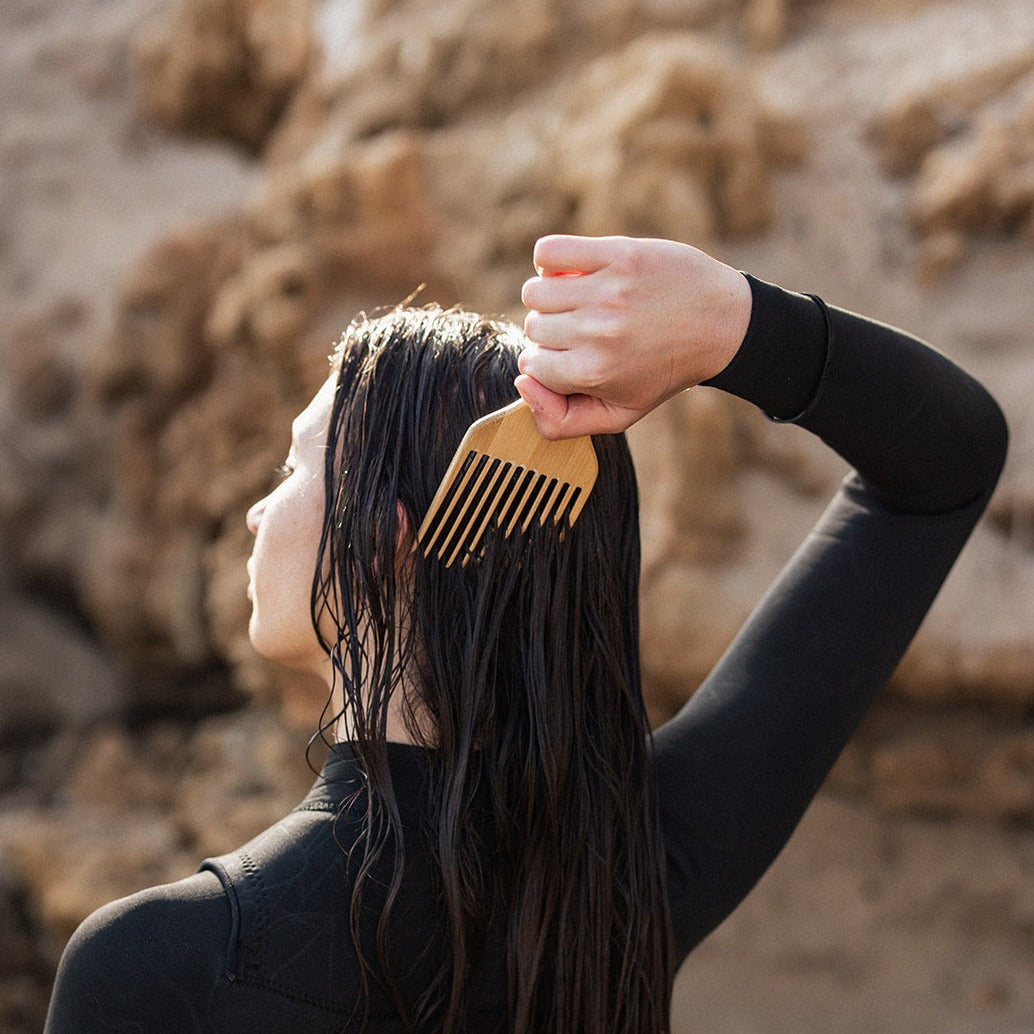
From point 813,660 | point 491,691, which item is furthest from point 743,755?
point 491,691

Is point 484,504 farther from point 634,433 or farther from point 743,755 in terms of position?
point 634,433

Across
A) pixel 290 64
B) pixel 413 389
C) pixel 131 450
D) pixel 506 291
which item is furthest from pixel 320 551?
pixel 290 64

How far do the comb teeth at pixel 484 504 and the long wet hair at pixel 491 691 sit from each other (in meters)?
0.02

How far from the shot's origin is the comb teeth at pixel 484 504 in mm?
861

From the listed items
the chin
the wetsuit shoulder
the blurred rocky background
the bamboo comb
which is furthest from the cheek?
the blurred rocky background

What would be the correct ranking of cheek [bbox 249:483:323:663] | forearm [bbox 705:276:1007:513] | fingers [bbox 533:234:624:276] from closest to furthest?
fingers [bbox 533:234:624:276] < forearm [bbox 705:276:1007:513] < cheek [bbox 249:483:323:663]

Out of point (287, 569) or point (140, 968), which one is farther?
point (287, 569)

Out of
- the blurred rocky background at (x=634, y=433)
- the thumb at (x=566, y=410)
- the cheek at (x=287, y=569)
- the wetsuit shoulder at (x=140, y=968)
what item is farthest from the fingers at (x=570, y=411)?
the blurred rocky background at (x=634, y=433)

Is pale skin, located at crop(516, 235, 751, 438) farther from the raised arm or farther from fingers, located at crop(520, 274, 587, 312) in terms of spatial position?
the raised arm

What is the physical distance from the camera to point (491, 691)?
927 millimetres

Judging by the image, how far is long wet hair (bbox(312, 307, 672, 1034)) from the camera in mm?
911

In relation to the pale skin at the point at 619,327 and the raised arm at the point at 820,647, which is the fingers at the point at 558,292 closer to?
the pale skin at the point at 619,327

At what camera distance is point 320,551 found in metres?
0.94

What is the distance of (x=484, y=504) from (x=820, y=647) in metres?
0.39
